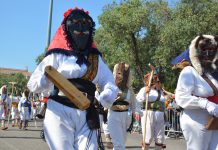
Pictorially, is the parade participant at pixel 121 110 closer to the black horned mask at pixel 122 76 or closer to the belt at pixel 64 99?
the black horned mask at pixel 122 76

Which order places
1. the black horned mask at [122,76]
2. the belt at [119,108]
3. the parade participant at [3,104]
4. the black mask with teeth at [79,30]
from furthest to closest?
1. the parade participant at [3,104]
2. the black horned mask at [122,76]
3. the belt at [119,108]
4. the black mask with teeth at [79,30]

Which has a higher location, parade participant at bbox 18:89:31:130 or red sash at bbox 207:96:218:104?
red sash at bbox 207:96:218:104

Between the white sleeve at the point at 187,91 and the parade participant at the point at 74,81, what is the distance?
3.30 feet

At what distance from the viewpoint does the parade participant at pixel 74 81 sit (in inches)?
186

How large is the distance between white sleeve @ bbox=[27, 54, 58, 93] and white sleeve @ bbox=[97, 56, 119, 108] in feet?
1.72

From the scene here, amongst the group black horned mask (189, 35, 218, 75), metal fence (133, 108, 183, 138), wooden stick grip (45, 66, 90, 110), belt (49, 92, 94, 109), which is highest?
black horned mask (189, 35, 218, 75)

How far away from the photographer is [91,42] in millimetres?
5223

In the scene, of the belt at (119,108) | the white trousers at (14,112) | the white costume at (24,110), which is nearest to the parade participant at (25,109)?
the white costume at (24,110)

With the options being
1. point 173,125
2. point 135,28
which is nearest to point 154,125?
point 173,125

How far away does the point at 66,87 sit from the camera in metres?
4.64

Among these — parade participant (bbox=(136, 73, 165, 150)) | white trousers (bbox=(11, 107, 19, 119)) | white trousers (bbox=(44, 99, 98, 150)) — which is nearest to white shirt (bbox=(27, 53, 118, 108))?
white trousers (bbox=(44, 99, 98, 150))

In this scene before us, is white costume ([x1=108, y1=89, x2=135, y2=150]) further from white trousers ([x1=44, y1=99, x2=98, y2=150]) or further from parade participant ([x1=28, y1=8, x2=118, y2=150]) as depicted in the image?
white trousers ([x1=44, y1=99, x2=98, y2=150])

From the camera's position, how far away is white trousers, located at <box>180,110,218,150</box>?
552 centimetres

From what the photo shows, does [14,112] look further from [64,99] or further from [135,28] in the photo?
[64,99]
